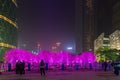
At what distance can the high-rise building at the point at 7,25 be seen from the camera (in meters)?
124

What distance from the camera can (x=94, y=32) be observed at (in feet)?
652

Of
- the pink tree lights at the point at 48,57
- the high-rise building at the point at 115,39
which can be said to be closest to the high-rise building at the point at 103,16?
the high-rise building at the point at 115,39

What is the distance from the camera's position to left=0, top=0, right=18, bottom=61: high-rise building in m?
124

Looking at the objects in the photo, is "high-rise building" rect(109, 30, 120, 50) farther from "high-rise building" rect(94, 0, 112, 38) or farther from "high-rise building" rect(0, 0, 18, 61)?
"high-rise building" rect(0, 0, 18, 61)

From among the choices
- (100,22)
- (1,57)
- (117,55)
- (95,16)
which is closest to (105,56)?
(117,55)

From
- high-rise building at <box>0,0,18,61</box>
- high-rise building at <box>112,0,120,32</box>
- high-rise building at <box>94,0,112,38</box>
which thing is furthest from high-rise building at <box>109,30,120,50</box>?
high-rise building at <box>0,0,18,61</box>

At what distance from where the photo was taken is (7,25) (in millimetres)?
133875

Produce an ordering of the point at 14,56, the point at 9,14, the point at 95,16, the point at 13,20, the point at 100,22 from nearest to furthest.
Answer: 1. the point at 14,56
2. the point at 9,14
3. the point at 13,20
4. the point at 100,22
5. the point at 95,16

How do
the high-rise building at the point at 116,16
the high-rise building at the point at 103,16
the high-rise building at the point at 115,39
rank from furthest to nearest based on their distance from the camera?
the high-rise building at the point at 103,16, the high-rise building at the point at 116,16, the high-rise building at the point at 115,39

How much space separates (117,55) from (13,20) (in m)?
51.9

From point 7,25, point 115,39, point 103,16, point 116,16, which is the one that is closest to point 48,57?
point 7,25

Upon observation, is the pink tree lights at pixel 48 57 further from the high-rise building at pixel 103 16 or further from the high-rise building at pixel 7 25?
the high-rise building at pixel 103 16

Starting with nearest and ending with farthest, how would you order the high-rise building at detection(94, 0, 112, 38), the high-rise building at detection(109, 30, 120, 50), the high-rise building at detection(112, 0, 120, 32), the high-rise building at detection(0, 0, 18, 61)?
the high-rise building at detection(0, 0, 18, 61), the high-rise building at detection(109, 30, 120, 50), the high-rise building at detection(112, 0, 120, 32), the high-rise building at detection(94, 0, 112, 38)

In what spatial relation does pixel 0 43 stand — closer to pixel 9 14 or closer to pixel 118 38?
pixel 9 14
